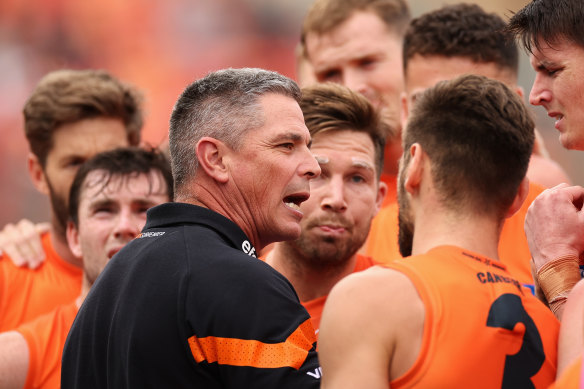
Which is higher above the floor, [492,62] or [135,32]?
[135,32]

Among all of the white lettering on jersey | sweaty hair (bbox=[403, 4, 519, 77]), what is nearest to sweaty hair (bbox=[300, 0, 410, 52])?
sweaty hair (bbox=[403, 4, 519, 77])

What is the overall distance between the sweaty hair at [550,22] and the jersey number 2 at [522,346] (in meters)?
1.05

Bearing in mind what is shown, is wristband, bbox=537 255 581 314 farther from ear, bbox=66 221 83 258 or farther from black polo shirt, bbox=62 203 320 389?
ear, bbox=66 221 83 258

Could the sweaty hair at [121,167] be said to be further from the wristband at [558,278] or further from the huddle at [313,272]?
the wristband at [558,278]

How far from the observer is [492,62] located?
16.9ft

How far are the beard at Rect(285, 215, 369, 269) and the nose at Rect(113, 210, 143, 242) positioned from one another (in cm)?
96

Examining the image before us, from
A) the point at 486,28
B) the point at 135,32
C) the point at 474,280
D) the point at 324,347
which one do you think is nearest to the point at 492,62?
the point at 486,28

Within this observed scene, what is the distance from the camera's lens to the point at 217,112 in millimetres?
3111

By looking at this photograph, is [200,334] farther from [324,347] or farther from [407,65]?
[407,65]

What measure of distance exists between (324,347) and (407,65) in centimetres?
322

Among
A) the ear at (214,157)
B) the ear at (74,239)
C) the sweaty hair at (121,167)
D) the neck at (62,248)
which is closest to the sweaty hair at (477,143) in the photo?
the ear at (214,157)

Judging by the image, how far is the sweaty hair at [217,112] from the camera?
310 centimetres

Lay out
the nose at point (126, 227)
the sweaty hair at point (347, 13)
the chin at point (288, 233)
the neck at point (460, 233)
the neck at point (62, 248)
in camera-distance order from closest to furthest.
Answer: the neck at point (460, 233) → the chin at point (288, 233) → the nose at point (126, 227) → the neck at point (62, 248) → the sweaty hair at point (347, 13)

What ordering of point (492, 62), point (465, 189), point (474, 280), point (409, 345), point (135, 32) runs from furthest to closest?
A: point (135, 32), point (492, 62), point (465, 189), point (474, 280), point (409, 345)
